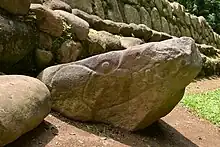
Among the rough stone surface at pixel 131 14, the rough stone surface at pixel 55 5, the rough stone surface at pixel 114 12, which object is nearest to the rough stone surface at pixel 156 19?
the rough stone surface at pixel 131 14

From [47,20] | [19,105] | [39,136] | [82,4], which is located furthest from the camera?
[82,4]

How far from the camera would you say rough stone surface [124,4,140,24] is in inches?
295

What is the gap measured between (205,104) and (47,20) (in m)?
3.25

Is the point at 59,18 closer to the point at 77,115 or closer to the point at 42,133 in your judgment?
the point at 77,115

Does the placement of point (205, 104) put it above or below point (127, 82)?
below

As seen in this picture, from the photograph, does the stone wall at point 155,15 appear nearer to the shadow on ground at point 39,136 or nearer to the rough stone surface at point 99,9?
the rough stone surface at point 99,9

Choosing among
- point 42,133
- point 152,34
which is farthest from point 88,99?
point 152,34

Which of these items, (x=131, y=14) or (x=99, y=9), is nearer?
(x=99, y=9)

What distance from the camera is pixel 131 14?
302 inches

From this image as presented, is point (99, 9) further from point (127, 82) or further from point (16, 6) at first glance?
point (127, 82)

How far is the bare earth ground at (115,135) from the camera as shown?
3014mm

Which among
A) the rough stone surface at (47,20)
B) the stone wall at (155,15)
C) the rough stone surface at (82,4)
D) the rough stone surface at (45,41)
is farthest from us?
the stone wall at (155,15)

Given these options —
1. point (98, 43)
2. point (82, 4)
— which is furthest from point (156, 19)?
point (98, 43)

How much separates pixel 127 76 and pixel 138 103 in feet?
0.95
